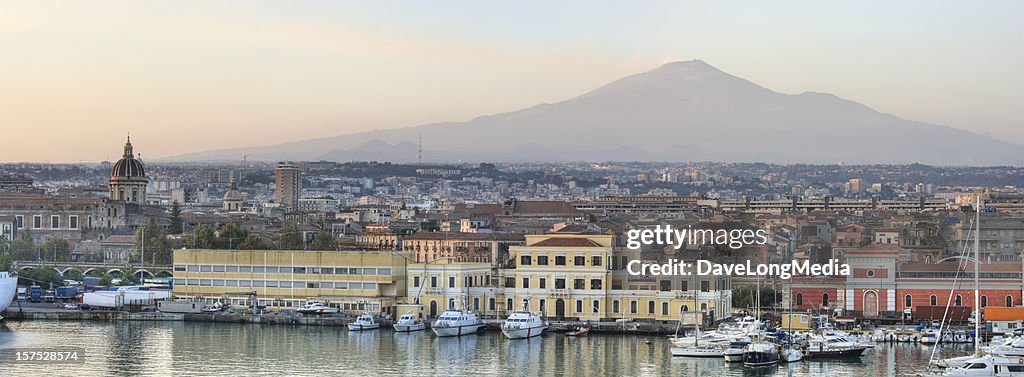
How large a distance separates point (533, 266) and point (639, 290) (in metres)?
2.72

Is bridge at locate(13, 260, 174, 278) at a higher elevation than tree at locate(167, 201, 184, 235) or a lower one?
lower

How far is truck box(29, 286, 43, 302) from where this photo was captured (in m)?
53.8

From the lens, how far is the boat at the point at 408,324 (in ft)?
144

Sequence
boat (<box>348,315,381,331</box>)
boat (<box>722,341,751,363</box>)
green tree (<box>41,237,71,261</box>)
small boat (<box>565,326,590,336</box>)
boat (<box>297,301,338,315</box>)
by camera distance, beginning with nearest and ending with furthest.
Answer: boat (<box>722,341,751,363</box>), small boat (<box>565,326,590,336</box>), boat (<box>348,315,381,331</box>), boat (<box>297,301,338,315</box>), green tree (<box>41,237,71,261</box>)

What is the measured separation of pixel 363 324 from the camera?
44.4 m

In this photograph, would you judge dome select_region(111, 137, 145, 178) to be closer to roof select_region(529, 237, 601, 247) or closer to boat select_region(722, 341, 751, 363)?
roof select_region(529, 237, 601, 247)

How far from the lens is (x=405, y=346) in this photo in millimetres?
40469

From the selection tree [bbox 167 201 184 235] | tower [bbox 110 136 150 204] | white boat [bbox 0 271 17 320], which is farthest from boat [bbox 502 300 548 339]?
tower [bbox 110 136 150 204]

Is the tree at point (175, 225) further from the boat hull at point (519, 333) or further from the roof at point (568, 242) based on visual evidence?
the boat hull at point (519, 333)

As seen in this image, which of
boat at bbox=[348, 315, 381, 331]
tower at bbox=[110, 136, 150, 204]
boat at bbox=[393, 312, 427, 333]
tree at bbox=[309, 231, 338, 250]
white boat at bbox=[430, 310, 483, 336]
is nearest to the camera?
white boat at bbox=[430, 310, 483, 336]

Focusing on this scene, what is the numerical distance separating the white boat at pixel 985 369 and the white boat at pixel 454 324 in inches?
526

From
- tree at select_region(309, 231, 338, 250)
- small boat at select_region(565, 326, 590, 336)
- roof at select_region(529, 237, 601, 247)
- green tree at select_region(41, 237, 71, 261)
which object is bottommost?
small boat at select_region(565, 326, 590, 336)

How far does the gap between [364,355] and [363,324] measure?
19.7ft

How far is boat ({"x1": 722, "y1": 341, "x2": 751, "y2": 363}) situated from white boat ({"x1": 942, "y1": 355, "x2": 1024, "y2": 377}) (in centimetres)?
583
